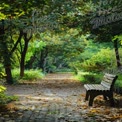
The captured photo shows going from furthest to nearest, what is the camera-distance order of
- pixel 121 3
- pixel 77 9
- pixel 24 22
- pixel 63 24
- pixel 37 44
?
pixel 37 44 → pixel 63 24 → pixel 77 9 → pixel 24 22 → pixel 121 3

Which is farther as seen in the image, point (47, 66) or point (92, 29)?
point (47, 66)

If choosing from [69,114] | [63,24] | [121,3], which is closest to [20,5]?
[69,114]

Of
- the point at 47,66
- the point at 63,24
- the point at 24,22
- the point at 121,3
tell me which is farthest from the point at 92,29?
the point at 47,66

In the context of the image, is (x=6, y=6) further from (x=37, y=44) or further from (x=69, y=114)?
(x=37, y=44)

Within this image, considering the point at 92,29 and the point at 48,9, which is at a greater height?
the point at 48,9

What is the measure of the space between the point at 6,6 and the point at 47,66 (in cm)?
4994

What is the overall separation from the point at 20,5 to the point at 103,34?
14.2 m

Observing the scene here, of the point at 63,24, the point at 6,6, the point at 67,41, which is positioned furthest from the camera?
the point at 67,41

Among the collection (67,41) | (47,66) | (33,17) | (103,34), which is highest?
(33,17)

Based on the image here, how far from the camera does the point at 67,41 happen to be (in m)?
47.2

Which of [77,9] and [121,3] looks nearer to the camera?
[121,3]

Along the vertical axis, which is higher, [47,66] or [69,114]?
[69,114]

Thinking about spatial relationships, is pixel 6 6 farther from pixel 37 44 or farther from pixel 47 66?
pixel 47 66

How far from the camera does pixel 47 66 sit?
193ft
